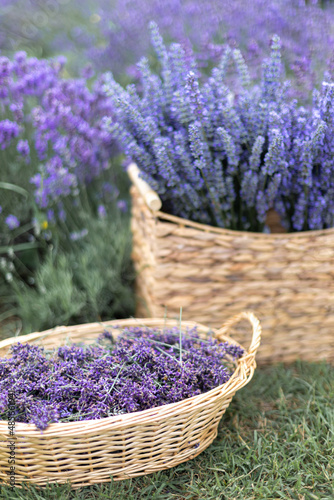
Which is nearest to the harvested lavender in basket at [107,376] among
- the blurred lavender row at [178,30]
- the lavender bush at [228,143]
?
the lavender bush at [228,143]

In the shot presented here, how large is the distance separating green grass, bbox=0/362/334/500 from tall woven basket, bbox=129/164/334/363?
0.20m

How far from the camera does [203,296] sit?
1764 mm

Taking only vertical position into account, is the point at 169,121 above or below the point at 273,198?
above

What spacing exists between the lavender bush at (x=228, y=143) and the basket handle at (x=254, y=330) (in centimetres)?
33

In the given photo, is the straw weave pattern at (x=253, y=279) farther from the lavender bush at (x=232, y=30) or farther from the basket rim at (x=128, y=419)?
the lavender bush at (x=232, y=30)

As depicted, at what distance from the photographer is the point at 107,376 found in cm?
136

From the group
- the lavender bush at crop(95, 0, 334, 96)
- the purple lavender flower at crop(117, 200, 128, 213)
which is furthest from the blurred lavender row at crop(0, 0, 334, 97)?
the purple lavender flower at crop(117, 200, 128, 213)

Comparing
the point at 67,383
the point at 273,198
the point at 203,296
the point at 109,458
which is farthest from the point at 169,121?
the point at 109,458

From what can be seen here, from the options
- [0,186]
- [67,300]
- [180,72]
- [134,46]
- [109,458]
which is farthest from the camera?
[134,46]

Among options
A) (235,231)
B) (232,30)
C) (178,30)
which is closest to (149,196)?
(235,231)

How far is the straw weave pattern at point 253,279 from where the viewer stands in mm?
1692

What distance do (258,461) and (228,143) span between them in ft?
3.03

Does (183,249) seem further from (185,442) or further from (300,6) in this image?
(300,6)

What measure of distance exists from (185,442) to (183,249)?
0.63 m
